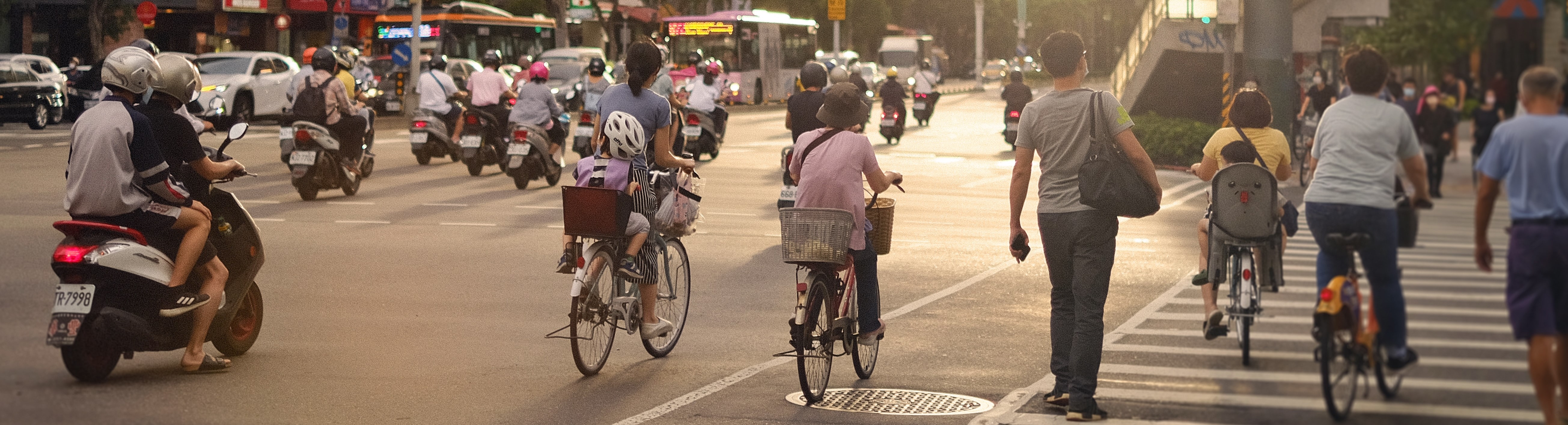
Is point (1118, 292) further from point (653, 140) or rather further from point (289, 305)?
point (289, 305)

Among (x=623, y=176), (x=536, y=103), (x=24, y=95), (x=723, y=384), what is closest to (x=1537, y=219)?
(x=723, y=384)

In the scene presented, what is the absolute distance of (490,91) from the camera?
21.6 metres

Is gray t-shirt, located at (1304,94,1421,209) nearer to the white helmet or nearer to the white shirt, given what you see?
the white helmet

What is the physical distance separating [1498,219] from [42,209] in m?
15.0

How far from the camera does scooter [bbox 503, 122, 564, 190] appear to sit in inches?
762

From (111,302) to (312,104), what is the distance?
1044 centimetres

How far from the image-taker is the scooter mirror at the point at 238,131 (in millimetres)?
7883

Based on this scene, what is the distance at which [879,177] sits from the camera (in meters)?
7.41

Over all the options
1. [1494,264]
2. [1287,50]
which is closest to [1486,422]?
[1494,264]

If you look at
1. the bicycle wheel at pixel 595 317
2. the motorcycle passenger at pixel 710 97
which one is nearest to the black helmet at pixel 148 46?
the bicycle wheel at pixel 595 317

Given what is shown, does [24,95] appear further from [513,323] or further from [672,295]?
[672,295]

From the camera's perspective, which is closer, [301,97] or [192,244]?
[192,244]

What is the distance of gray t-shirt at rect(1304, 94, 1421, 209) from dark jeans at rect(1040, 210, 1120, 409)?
209cm

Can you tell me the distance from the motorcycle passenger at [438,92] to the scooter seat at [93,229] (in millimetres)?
14537
